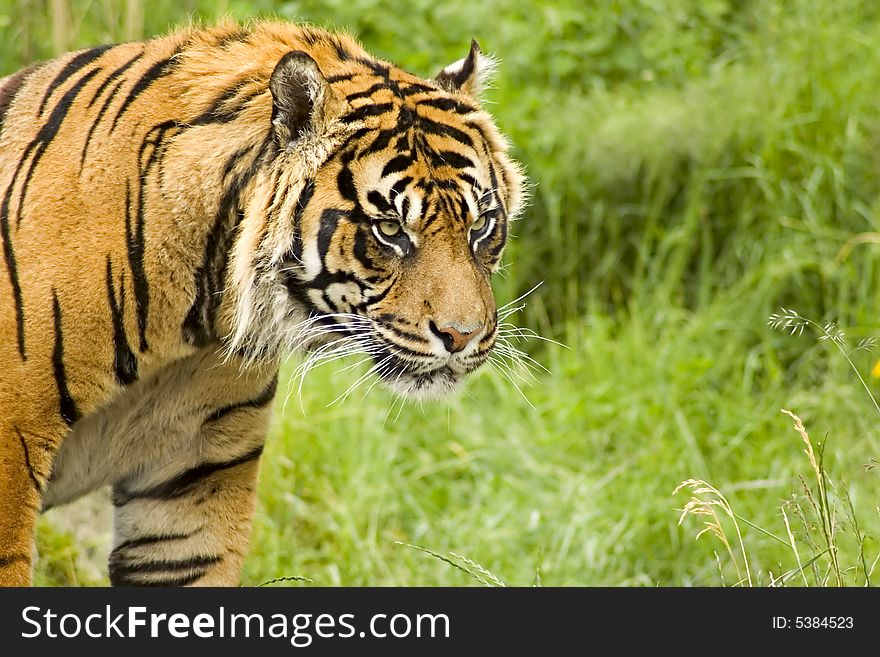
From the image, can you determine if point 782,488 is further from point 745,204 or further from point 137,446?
point 137,446

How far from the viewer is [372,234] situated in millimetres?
2744

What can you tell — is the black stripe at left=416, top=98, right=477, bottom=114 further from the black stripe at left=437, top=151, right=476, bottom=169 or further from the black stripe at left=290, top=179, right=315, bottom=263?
the black stripe at left=290, top=179, right=315, bottom=263

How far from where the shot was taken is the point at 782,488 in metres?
4.45

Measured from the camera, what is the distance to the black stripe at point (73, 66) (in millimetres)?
2951

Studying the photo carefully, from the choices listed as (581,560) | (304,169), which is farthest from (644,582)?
(304,169)

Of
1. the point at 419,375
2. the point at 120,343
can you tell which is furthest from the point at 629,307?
the point at 120,343

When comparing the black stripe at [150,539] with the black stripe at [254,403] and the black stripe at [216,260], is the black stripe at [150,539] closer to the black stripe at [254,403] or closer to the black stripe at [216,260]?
the black stripe at [254,403]

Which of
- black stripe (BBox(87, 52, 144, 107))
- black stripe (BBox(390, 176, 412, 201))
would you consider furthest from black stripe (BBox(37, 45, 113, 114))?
black stripe (BBox(390, 176, 412, 201))

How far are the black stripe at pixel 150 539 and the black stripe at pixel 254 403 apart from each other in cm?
34

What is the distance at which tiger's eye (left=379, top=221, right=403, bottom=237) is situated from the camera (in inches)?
108

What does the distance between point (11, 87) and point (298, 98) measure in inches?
31.1

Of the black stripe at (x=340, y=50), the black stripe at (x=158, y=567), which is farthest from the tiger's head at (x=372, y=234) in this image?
the black stripe at (x=158, y=567)

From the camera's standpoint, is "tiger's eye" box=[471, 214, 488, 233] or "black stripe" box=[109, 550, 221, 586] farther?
"black stripe" box=[109, 550, 221, 586]
